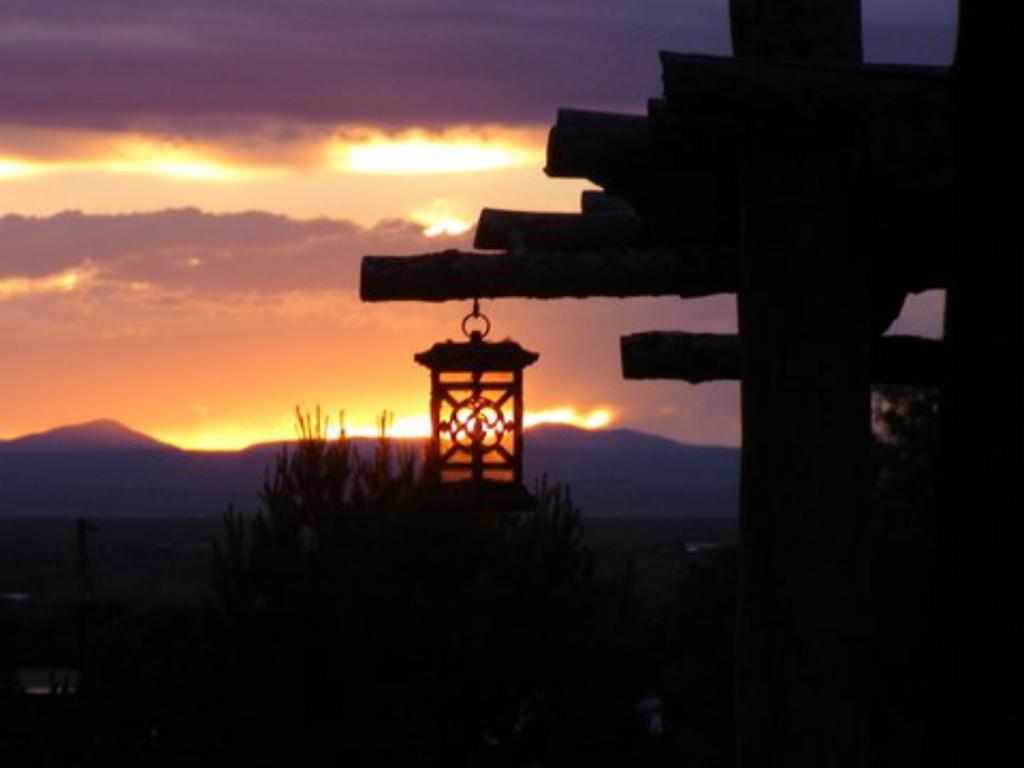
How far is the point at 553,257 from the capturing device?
623 cm

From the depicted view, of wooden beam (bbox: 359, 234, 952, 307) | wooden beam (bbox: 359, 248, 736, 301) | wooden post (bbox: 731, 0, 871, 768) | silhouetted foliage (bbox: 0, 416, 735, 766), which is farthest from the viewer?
silhouetted foliage (bbox: 0, 416, 735, 766)

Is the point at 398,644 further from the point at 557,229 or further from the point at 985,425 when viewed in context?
the point at 985,425

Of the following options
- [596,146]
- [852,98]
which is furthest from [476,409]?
[852,98]

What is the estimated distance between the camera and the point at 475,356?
7457 millimetres

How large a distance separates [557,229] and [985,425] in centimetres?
375

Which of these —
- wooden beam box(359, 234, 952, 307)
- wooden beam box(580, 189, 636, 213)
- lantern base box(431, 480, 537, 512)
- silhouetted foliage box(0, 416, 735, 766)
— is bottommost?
silhouetted foliage box(0, 416, 735, 766)

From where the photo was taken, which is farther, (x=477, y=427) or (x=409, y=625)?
(x=409, y=625)

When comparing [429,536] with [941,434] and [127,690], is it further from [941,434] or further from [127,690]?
[941,434]

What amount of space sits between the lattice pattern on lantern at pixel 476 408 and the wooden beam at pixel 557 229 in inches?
24.9

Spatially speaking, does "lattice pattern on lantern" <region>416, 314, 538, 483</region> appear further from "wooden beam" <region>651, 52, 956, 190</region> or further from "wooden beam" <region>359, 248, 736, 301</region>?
"wooden beam" <region>651, 52, 956, 190</region>

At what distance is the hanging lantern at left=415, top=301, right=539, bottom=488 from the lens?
720 cm

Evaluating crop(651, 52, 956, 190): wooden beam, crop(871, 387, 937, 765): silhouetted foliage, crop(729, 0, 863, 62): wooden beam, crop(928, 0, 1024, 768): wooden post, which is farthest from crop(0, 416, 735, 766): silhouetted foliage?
crop(928, 0, 1024, 768): wooden post

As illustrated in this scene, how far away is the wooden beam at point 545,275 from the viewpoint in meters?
5.74

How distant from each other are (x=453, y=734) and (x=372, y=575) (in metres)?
1.41
